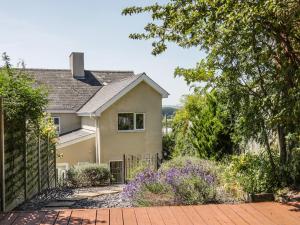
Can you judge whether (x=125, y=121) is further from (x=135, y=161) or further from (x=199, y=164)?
(x=199, y=164)

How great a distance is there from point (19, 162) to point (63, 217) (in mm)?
2794

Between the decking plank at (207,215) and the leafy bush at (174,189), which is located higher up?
the leafy bush at (174,189)

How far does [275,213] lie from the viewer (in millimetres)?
6051

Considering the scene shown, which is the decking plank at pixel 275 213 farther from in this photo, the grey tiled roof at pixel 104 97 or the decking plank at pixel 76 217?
the grey tiled roof at pixel 104 97

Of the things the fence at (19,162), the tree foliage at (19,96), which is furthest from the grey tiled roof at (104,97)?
the tree foliage at (19,96)

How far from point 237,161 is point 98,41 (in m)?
7.61

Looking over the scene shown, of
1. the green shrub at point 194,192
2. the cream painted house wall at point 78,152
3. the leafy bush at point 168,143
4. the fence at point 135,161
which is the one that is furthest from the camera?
the leafy bush at point 168,143

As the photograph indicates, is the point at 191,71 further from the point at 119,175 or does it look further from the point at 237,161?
the point at 119,175

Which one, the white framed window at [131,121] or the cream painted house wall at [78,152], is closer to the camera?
the cream painted house wall at [78,152]

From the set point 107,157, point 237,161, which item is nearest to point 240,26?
point 237,161

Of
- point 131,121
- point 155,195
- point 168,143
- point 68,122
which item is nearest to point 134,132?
point 131,121

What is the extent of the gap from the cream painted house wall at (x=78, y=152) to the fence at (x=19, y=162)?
953 centimetres

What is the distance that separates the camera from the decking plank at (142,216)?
5676mm

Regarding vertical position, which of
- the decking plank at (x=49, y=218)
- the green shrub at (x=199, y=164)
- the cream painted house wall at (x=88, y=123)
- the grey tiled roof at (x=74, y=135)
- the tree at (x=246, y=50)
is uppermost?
the tree at (x=246, y=50)
